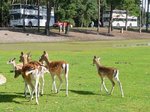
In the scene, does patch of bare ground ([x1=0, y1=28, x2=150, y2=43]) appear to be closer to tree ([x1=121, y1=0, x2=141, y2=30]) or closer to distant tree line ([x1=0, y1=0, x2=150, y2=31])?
distant tree line ([x1=0, y1=0, x2=150, y2=31])

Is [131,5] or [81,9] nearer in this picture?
[81,9]

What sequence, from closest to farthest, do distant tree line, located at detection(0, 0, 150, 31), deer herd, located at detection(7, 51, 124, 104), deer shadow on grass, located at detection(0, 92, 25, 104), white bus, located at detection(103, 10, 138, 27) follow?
deer herd, located at detection(7, 51, 124, 104), deer shadow on grass, located at detection(0, 92, 25, 104), distant tree line, located at detection(0, 0, 150, 31), white bus, located at detection(103, 10, 138, 27)

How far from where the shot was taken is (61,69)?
17.3m

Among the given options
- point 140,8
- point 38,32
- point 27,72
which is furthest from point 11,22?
point 27,72

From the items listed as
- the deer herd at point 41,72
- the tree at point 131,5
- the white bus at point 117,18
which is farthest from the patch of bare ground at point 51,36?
the deer herd at point 41,72

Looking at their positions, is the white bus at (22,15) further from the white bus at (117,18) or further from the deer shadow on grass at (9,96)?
the deer shadow on grass at (9,96)

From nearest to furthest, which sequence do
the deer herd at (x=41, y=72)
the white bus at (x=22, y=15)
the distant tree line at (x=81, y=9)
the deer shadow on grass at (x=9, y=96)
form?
1. the deer herd at (x=41, y=72)
2. the deer shadow on grass at (x=9, y=96)
3. the white bus at (x=22, y=15)
4. the distant tree line at (x=81, y=9)

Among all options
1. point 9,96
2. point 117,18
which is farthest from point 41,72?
point 117,18

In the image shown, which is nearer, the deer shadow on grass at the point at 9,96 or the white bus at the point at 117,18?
the deer shadow on grass at the point at 9,96

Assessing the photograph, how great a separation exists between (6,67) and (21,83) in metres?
7.43

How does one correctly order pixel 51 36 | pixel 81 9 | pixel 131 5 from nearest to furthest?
pixel 51 36 → pixel 81 9 → pixel 131 5

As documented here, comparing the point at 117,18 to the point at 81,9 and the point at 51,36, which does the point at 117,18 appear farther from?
the point at 51,36

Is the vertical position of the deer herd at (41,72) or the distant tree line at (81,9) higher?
the distant tree line at (81,9)

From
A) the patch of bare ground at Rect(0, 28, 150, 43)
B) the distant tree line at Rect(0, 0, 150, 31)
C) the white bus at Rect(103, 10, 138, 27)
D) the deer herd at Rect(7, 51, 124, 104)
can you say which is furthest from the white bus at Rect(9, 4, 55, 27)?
the deer herd at Rect(7, 51, 124, 104)
